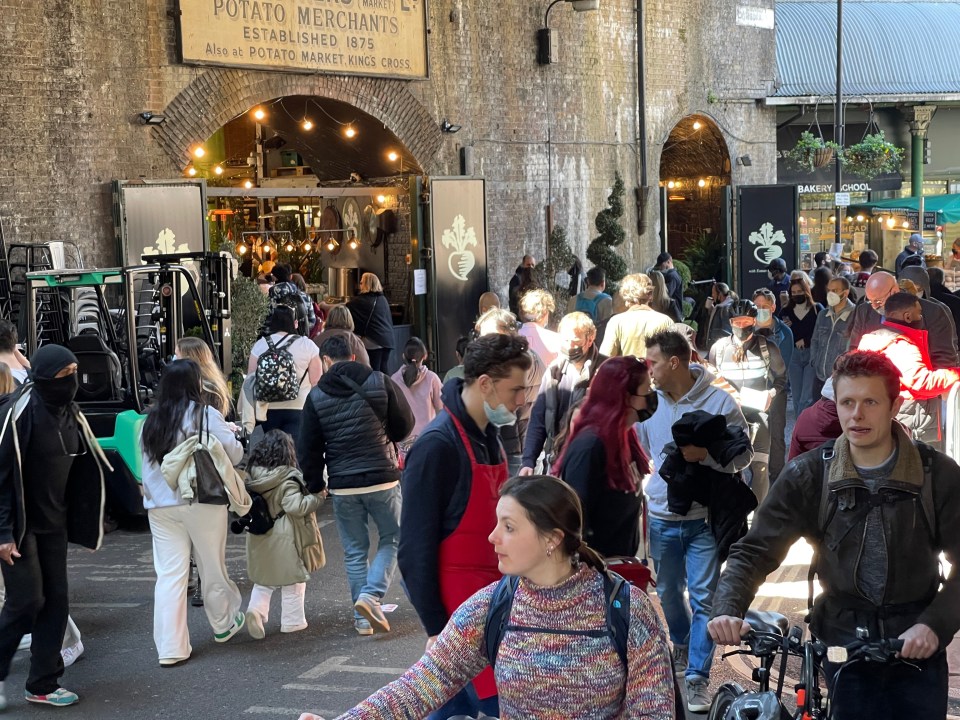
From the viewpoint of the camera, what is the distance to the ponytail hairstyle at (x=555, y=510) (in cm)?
349

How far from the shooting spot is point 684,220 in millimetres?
26312

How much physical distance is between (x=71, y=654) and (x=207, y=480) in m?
1.30

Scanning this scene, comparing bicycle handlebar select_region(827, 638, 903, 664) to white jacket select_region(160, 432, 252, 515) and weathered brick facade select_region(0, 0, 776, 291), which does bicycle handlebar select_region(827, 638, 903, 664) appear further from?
weathered brick facade select_region(0, 0, 776, 291)

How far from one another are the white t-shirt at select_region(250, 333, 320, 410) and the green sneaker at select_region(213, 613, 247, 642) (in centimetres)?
278

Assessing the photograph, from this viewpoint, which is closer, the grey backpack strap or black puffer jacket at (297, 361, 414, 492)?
the grey backpack strap

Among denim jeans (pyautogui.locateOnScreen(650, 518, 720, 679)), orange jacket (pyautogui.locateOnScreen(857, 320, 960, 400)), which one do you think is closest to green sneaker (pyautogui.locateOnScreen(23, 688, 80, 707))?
denim jeans (pyautogui.locateOnScreen(650, 518, 720, 679))

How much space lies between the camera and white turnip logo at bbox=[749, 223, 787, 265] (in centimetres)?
2314

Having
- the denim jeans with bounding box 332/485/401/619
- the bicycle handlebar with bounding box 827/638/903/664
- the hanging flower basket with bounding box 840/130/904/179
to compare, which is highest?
the hanging flower basket with bounding box 840/130/904/179

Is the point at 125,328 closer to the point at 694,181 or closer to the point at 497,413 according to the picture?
the point at 497,413

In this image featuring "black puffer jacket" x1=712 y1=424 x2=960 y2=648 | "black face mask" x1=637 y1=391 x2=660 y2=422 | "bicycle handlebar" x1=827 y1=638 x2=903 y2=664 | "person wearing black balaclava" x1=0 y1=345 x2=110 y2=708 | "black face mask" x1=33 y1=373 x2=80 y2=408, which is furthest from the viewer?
"black face mask" x1=33 y1=373 x2=80 y2=408

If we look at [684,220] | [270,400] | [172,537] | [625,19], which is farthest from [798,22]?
[172,537]

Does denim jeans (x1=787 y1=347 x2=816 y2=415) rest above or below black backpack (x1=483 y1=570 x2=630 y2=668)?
below

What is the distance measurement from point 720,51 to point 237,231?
9627mm

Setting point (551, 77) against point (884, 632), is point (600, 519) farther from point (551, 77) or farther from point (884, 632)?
point (551, 77)
